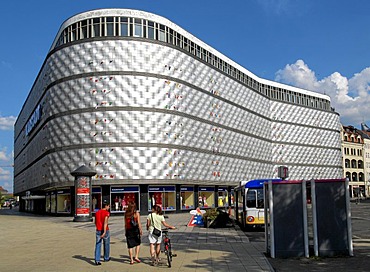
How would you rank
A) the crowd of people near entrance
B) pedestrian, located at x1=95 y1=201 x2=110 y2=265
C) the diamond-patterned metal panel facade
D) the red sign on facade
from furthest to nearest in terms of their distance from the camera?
the diamond-patterned metal panel facade < the red sign on facade < pedestrian, located at x1=95 y1=201 x2=110 y2=265 < the crowd of people near entrance

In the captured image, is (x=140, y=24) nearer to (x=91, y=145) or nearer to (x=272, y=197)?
(x=91, y=145)

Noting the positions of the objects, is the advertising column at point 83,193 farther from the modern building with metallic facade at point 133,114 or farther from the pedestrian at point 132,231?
the pedestrian at point 132,231

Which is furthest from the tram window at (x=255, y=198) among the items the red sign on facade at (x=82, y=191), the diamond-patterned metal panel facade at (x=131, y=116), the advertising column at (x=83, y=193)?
the diamond-patterned metal panel facade at (x=131, y=116)

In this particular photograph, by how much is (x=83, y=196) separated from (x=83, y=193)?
0.83 ft

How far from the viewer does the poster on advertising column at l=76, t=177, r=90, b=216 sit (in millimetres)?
35219

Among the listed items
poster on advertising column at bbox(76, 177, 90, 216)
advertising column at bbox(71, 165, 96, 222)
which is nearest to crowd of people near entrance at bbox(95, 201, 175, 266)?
advertising column at bbox(71, 165, 96, 222)

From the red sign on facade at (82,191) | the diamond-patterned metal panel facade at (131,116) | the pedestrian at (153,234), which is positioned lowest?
the pedestrian at (153,234)

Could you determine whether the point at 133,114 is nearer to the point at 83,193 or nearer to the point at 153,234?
the point at 83,193

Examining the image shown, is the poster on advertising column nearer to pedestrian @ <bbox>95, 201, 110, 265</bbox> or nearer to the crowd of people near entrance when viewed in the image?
pedestrian @ <bbox>95, 201, 110, 265</bbox>

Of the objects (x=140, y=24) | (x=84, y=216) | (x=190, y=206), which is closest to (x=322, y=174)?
(x=190, y=206)

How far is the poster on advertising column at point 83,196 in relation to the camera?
1387 inches

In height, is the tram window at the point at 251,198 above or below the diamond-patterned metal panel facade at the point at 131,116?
below

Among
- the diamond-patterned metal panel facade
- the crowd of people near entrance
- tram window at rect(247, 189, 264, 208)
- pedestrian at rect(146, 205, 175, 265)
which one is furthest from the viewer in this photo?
the diamond-patterned metal panel facade

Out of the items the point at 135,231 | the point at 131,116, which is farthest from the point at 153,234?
the point at 131,116
